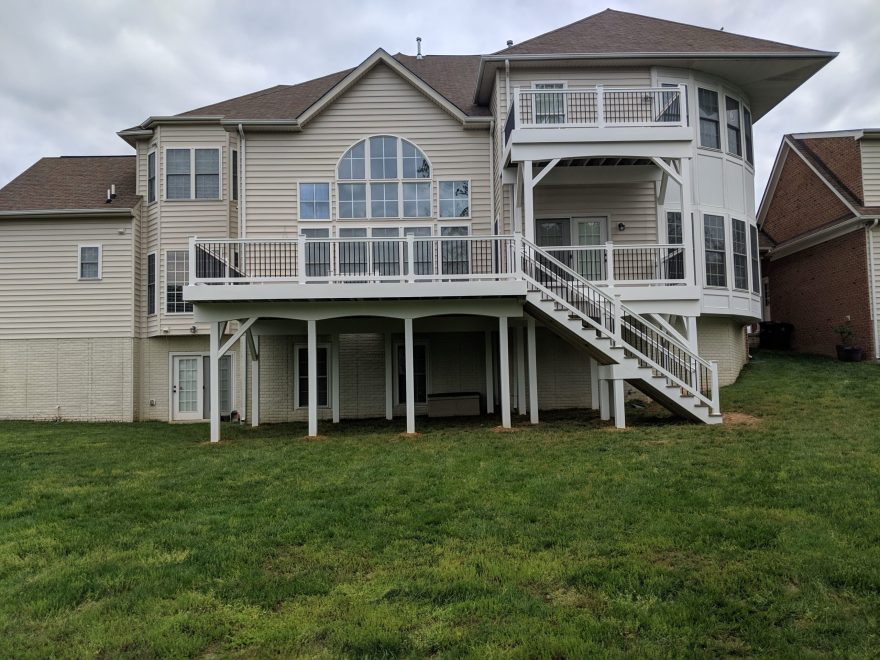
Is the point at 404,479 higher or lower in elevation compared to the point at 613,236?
lower

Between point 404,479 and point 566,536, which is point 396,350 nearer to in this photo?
point 404,479

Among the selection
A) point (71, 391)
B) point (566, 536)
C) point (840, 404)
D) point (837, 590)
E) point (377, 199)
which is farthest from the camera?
point (71, 391)

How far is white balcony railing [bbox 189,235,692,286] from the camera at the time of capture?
11844 mm

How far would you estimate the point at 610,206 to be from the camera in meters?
15.3

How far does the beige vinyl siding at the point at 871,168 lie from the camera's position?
18.0 meters

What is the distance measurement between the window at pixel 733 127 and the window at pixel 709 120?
396mm

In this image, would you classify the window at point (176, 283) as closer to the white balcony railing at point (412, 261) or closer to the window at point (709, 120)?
the white balcony railing at point (412, 261)

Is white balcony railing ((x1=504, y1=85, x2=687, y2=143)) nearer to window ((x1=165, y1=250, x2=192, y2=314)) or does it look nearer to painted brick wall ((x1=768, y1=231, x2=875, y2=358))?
painted brick wall ((x1=768, y1=231, x2=875, y2=358))

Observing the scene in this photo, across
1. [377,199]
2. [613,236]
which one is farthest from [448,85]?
[613,236]

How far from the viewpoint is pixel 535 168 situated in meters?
14.5

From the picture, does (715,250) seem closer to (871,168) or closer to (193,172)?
(871,168)

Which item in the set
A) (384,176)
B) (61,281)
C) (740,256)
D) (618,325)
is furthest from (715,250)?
(61,281)

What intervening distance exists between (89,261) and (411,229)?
871cm

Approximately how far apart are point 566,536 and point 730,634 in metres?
1.82
